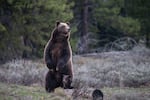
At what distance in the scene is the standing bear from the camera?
1134 centimetres

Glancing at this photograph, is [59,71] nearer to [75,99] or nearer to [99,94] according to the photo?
[75,99]

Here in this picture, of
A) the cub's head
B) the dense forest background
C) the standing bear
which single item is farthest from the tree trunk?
the cub's head

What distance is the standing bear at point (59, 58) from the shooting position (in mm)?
11344

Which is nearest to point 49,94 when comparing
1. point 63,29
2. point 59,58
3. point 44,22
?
point 59,58

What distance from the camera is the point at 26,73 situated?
48.9ft

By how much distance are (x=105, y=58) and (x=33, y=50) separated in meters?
3.99

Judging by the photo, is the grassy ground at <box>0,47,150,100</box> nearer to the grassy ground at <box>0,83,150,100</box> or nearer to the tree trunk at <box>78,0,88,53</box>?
the grassy ground at <box>0,83,150,100</box>

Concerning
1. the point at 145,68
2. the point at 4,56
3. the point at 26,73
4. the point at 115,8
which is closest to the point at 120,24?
the point at 115,8

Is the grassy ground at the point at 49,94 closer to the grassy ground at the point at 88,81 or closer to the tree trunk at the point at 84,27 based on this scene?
the grassy ground at the point at 88,81

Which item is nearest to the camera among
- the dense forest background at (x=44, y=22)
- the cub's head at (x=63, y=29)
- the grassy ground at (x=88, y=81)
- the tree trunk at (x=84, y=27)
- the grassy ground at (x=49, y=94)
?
the grassy ground at (x=49, y=94)

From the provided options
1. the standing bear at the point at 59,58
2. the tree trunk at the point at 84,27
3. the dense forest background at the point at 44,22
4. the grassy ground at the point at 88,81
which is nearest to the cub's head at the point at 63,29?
the standing bear at the point at 59,58

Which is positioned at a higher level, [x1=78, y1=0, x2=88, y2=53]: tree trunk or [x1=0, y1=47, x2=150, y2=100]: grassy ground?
[x1=0, y1=47, x2=150, y2=100]: grassy ground

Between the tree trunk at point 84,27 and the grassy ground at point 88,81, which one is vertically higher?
the grassy ground at point 88,81

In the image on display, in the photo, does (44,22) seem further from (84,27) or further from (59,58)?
(59,58)
